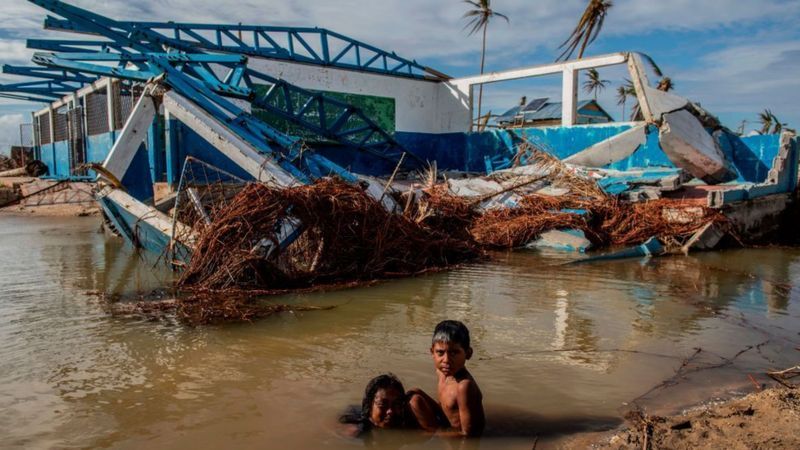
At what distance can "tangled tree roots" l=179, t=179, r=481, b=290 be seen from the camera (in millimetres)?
6488

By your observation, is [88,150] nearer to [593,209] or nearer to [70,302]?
[70,302]

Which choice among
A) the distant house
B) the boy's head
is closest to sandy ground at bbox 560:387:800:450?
the boy's head

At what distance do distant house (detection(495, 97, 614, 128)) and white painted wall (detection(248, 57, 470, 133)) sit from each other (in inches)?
351

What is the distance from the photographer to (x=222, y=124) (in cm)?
862

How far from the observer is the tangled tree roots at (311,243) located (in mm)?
6488

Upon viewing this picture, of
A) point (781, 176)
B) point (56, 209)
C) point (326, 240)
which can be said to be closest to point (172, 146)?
point (56, 209)

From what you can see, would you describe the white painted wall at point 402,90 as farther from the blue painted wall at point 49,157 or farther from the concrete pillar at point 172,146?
the blue painted wall at point 49,157

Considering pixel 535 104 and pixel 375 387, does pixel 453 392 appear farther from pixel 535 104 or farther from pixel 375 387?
pixel 535 104

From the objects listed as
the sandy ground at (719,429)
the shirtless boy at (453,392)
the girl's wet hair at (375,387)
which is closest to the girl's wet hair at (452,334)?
the shirtless boy at (453,392)

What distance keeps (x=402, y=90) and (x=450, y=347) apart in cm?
1623

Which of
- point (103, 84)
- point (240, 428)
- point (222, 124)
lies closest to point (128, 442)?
point (240, 428)

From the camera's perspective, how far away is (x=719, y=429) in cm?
294

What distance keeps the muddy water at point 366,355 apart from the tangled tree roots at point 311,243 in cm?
56

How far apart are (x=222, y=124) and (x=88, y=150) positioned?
1206 cm
